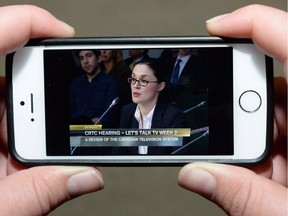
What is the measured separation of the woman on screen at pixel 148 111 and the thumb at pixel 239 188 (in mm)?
45

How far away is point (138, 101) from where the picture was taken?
46 cm

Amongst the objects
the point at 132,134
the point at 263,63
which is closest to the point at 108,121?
the point at 132,134

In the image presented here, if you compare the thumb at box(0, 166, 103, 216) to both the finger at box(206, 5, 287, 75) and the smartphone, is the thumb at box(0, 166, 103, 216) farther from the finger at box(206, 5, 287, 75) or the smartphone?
the finger at box(206, 5, 287, 75)

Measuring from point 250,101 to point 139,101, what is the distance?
98 millimetres

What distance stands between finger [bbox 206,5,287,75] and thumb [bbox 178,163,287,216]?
103 mm

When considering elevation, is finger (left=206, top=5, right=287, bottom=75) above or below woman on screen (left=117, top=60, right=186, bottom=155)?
above

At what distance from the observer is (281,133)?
0.51 metres

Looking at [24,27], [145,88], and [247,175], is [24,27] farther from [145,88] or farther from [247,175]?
[247,175]

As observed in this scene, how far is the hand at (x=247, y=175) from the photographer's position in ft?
1.38

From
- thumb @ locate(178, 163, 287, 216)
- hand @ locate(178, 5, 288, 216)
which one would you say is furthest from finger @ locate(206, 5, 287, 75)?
thumb @ locate(178, 163, 287, 216)

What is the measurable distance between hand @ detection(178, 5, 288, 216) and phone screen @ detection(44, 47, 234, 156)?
0.09 feet

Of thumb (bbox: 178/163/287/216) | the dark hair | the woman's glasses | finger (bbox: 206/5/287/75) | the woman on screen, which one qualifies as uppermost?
finger (bbox: 206/5/287/75)

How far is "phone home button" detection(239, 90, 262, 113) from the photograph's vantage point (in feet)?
1.47
